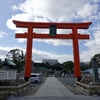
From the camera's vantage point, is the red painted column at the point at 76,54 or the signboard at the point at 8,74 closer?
the signboard at the point at 8,74

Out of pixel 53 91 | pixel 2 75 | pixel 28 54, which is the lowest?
pixel 53 91

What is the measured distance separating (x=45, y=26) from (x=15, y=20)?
11.4 ft

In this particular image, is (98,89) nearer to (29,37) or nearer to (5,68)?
(5,68)

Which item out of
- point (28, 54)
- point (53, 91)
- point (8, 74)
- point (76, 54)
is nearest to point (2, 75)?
point (8, 74)

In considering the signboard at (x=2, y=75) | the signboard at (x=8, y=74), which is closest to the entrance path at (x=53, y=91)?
the signboard at (x=8, y=74)

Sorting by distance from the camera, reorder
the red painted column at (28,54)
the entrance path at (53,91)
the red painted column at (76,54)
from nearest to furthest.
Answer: the entrance path at (53,91) < the red painted column at (28,54) < the red painted column at (76,54)

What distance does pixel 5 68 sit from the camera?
12.4 meters

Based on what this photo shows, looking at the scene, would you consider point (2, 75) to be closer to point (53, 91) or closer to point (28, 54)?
point (53, 91)

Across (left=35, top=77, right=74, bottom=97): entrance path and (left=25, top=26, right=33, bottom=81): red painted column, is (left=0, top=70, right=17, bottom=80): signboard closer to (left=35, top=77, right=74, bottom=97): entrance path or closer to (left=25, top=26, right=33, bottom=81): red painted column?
(left=35, top=77, right=74, bottom=97): entrance path

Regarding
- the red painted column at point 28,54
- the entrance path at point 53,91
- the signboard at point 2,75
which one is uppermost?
the red painted column at point 28,54

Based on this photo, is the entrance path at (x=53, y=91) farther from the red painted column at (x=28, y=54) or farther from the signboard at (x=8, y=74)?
the red painted column at (x=28, y=54)

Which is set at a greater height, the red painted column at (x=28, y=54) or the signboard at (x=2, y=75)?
the red painted column at (x=28, y=54)

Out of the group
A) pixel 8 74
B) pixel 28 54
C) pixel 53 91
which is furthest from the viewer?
pixel 28 54

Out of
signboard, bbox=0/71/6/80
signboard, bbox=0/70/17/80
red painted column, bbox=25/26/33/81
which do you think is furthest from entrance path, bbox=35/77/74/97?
signboard, bbox=0/71/6/80
